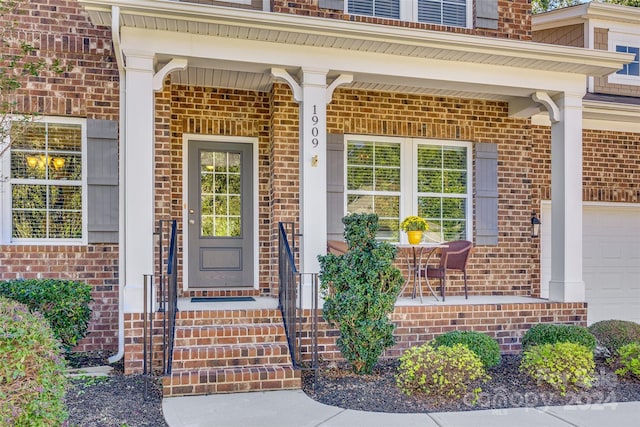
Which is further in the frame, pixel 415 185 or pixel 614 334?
pixel 415 185

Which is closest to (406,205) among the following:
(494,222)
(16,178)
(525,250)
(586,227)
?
(494,222)

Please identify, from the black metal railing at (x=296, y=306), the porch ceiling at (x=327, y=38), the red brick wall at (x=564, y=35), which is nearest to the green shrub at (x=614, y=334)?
the porch ceiling at (x=327, y=38)

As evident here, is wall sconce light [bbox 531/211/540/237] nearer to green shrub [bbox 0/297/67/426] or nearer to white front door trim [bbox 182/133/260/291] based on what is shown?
white front door trim [bbox 182/133/260/291]

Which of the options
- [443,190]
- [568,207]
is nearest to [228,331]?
[443,190]

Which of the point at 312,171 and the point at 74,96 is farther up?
the point at 74,96

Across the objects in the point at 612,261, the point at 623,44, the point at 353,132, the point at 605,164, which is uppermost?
the point at 623,44

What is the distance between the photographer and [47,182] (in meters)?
5.81

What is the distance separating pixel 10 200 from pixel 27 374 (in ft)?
11.9

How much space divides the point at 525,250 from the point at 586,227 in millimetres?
1517

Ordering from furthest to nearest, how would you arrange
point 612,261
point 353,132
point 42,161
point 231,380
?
point 612,261 < point 353,132 < point 42,161 < point 231,380

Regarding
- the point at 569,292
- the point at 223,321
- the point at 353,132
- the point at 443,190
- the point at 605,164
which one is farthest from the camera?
the point at 605,164

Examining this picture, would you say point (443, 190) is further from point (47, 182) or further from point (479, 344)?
point (47, 182)

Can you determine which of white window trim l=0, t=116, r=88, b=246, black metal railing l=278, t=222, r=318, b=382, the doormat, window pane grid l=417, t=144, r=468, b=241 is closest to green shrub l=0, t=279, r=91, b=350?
white window trim l=0, t=116, r=88, b=246

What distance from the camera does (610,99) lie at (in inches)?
315
